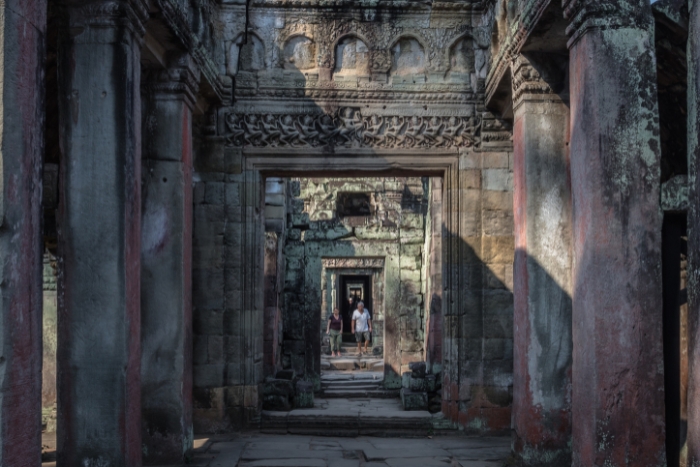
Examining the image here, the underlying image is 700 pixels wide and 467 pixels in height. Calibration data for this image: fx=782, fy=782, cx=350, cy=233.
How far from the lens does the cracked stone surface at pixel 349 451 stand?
659 cm

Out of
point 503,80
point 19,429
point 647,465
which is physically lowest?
point 647,465

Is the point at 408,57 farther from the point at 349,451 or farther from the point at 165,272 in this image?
the point at 349,451

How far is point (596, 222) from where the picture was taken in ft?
14.8

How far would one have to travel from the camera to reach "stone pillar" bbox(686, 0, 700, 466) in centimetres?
382

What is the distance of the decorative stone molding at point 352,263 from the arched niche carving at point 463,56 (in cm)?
895

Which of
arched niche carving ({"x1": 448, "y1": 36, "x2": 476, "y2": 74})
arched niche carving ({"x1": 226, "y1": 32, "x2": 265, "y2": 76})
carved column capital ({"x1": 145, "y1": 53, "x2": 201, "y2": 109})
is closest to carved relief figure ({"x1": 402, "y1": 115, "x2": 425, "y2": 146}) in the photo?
arched niche carving ({"x1": 448, "y1": 36, "x2": 476, "y2": 74})

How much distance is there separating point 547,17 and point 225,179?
377 cm

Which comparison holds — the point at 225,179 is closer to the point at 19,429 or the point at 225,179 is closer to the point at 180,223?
the point at 180,223

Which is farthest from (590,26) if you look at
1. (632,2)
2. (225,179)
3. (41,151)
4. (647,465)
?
(225,179)

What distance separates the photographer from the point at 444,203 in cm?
810

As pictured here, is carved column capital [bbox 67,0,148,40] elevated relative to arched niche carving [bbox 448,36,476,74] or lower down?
lower down

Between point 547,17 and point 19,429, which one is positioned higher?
point 547,17

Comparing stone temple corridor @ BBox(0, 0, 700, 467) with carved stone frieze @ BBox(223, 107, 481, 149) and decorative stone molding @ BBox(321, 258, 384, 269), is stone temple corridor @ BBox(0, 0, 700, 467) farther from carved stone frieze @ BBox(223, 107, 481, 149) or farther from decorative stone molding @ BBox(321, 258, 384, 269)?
decorative stone molding @ BBox(321, 258, 384, 269)

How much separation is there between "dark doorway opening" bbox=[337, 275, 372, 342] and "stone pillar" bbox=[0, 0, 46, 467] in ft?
70.7
